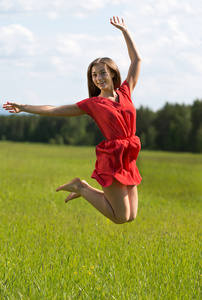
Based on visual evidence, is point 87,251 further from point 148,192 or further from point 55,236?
point 148,192

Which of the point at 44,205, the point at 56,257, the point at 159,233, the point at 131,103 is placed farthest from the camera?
the point at 44,205

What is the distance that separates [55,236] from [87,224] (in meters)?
1.06

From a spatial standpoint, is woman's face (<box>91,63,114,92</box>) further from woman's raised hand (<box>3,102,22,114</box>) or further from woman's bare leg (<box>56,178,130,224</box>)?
woman's bare leg (<box>56,178,130,224</box>)

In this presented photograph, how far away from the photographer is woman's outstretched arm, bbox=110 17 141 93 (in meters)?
5.59

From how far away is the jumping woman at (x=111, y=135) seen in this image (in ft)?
16.7

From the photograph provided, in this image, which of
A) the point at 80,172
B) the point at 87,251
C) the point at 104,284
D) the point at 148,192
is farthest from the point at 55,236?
the point at 80,172

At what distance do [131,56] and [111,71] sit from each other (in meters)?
0.39

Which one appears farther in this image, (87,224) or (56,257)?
(87,224)

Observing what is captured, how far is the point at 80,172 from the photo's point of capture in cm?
1897

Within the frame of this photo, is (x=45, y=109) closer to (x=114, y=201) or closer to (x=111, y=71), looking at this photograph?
(x=111, y=71)

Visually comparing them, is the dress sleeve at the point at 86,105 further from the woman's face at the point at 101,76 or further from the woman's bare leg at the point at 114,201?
the woman's bare leg at the point at 114,201

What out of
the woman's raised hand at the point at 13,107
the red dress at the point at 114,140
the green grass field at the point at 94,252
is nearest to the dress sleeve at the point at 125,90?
the red dress at the point at 114,140

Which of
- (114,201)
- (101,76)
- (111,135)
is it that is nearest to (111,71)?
(101,76)

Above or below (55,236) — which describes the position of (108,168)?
above
